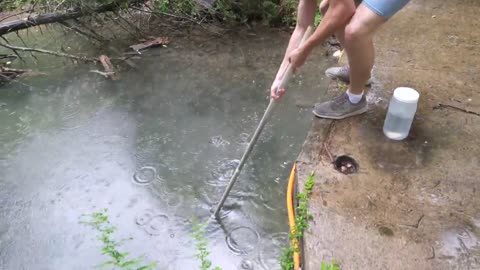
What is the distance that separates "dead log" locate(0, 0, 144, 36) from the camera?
3.93 metres

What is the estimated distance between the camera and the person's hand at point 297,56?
211 centimetres

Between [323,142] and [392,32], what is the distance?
167cm

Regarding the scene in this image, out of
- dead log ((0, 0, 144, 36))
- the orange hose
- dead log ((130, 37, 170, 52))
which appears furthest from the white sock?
dead log ((0, 0, 144, 36))

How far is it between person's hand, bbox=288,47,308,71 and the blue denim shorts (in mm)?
452

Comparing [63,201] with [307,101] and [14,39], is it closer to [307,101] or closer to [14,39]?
[307,101]

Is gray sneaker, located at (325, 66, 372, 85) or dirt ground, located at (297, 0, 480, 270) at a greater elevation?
gray sneaker, located at (325, 66, 372, 85)

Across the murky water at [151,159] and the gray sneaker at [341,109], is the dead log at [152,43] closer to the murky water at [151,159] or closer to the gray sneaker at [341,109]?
the murky water at [151,159]

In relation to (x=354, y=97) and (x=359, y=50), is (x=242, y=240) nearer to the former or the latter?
(x=354, y=97)

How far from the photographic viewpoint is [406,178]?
2.23m

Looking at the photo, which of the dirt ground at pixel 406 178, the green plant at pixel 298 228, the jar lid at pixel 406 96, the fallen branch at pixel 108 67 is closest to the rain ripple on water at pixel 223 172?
the dirt ground at pixel 406 178

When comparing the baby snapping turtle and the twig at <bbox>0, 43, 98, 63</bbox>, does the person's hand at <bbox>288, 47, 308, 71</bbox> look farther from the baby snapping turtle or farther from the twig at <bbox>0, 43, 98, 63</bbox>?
the twig at <bbox>0, 43, 98, 63</bbox>

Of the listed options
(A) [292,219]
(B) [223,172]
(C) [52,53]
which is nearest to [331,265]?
(A) [292,219]

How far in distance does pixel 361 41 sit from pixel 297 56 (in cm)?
42

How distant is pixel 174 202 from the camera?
2.59 meters
